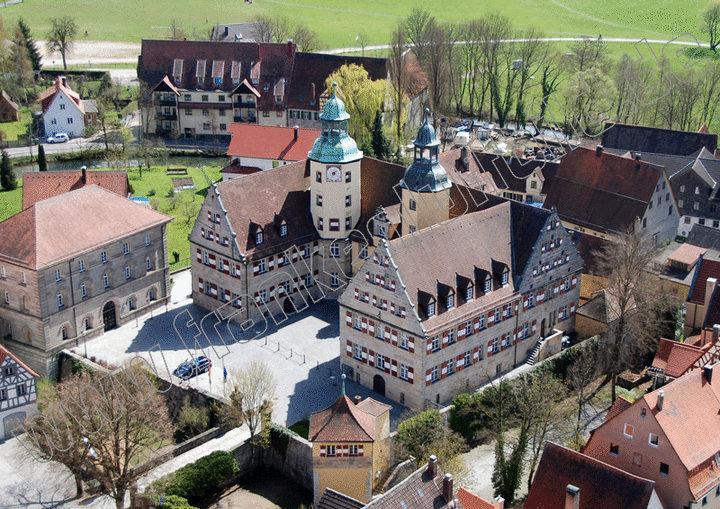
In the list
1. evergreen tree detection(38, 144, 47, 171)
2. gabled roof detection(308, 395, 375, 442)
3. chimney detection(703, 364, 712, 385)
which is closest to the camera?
gabled roof detection(308, 395, 375, 442)

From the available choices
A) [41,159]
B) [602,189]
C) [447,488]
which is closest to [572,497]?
[447,488]

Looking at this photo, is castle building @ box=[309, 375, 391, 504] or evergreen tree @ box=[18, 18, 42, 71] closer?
castle building @ box=[309, 375, 391, 504]

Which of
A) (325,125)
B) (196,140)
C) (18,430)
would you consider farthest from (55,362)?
(196,140)

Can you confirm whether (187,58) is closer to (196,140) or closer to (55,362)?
(196,140)

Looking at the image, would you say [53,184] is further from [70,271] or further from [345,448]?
[345,448]

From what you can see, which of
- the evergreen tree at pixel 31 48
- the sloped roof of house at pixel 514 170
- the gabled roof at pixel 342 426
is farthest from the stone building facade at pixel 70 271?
the evergreen tree at pixel 31 48

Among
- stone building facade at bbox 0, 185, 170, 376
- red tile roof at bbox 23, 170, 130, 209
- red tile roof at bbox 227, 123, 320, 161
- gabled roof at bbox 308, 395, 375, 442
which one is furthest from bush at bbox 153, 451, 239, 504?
red tile roof at bbox 227, 123, 320, 161

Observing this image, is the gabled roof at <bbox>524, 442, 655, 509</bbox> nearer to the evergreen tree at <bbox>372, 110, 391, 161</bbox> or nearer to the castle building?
the castle building

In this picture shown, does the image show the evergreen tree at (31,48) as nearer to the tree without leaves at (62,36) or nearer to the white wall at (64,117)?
the tree without leaves at (62,36)
